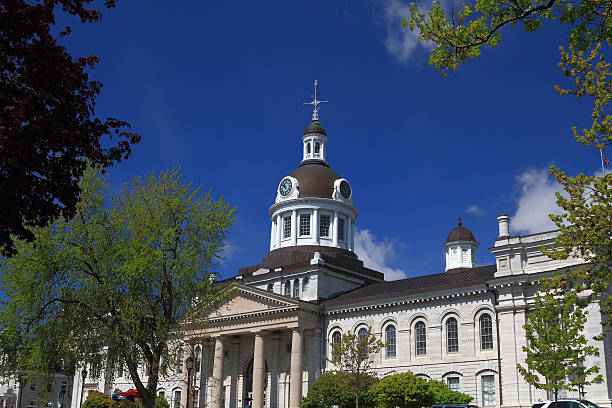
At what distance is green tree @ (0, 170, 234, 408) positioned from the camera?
1121 inches

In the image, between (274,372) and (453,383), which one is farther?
(274,372)

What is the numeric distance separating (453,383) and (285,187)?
27587 mm

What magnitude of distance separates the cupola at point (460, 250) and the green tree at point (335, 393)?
23.6m

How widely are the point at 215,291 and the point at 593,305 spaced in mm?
22857

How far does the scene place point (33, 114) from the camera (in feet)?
40.5

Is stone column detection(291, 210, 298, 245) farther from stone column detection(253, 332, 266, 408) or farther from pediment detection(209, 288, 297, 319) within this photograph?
stone column detection(253, 332, 266, 408)

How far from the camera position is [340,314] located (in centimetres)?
5606

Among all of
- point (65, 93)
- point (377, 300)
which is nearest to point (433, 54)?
point (65, 93)

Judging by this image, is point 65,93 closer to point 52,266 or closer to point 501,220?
point 52,266

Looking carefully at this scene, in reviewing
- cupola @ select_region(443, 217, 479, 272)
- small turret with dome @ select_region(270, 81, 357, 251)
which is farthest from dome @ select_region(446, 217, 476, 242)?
small turret with dome @ select_region(270, 81, 357, 251)

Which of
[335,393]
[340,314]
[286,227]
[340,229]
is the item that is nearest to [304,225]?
[286,227]

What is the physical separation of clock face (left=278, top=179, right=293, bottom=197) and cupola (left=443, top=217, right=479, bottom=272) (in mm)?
17043

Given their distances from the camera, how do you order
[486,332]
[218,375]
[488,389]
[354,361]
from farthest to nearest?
1. [218,375]
2. [354,361]
3. [486,332]
4. [488,389]

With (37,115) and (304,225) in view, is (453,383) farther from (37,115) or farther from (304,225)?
(37,115)
